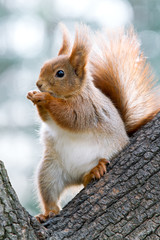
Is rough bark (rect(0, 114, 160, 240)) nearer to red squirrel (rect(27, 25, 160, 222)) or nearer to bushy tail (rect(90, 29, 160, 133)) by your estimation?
red squirrel (rect(27, 25, 160, 222))

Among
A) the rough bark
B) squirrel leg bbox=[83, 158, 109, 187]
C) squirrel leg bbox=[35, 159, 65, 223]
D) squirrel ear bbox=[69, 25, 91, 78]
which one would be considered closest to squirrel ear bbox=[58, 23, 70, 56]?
squirrel ear bbox=[69, 25, 91, 78]

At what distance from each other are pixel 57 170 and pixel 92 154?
0.28 metres

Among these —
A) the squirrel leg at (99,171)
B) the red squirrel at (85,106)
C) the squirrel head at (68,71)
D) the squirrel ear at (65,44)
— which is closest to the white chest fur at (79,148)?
the red squirrel at (85,106)

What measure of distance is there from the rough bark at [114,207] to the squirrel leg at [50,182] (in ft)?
1.87

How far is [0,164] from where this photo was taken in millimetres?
1297

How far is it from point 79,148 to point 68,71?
0.49 m

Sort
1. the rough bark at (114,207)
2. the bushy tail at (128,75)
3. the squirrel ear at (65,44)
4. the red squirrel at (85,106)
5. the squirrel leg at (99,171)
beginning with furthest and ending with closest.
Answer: the squirrel ear at (65,44) < the bushy tail at (128,75) < the red squirrel at (85,106) < the squirrel leg at (99,171) < the rough bark at (114,207)

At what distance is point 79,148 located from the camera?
2.20 meters

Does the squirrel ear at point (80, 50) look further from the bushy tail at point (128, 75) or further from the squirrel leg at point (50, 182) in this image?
the squirrel leg at point (50, 182)

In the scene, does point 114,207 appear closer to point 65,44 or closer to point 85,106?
point 85,106

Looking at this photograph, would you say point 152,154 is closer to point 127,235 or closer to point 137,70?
point 127,235

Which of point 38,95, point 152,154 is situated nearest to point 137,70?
point 38,95

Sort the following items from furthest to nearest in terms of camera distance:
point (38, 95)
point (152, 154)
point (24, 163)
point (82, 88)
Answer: point (24, 163)
point (82, 88)
point (38, 95)
point (152, 154)

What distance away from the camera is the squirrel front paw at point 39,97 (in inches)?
81.7
